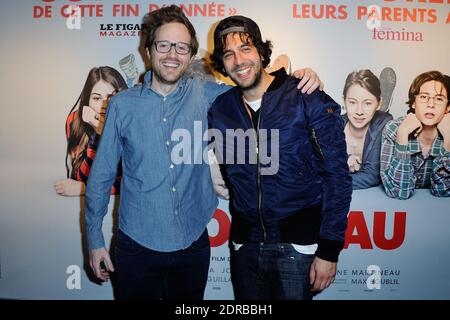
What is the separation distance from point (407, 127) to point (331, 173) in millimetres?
1279

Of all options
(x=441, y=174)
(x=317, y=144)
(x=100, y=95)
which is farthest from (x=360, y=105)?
(x=100, y=95)

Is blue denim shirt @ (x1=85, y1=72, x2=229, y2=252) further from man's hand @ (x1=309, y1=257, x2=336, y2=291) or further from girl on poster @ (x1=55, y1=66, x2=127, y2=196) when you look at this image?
girl on poster @ (x1=55, y1=66, x2=127, y2=196)

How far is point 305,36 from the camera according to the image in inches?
103

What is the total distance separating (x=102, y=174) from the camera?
190cm

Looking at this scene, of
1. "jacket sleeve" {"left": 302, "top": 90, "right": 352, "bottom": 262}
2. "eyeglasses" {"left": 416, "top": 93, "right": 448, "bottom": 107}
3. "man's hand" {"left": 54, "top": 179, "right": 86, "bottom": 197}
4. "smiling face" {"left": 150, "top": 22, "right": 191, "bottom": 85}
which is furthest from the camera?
"man's hand" {"left": 54, "top": 179, "right": 86, "bottom": 197}

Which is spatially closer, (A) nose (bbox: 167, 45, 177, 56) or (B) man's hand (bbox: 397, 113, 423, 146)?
(A) nose (bbox: 167, 45, 177, 56)

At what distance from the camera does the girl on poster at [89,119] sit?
2.66 m

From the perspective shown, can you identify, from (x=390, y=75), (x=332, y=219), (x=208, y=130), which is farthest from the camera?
(x=390, y=75)

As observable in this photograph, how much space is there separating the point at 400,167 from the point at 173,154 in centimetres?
178

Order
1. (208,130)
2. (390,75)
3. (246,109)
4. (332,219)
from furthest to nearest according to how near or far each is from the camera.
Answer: (390,75) → (208,130) → (246,109) → (332,219)

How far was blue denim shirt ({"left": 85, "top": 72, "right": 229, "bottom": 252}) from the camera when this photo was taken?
186cm

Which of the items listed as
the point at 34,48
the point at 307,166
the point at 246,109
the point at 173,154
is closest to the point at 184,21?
the point at 246,109

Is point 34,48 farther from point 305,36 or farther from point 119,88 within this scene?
point 305,36

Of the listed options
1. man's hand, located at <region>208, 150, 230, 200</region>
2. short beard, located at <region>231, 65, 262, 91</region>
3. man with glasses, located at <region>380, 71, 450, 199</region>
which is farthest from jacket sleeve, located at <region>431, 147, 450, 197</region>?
short beard, located at <region>231, 65, 262, 91</region>
